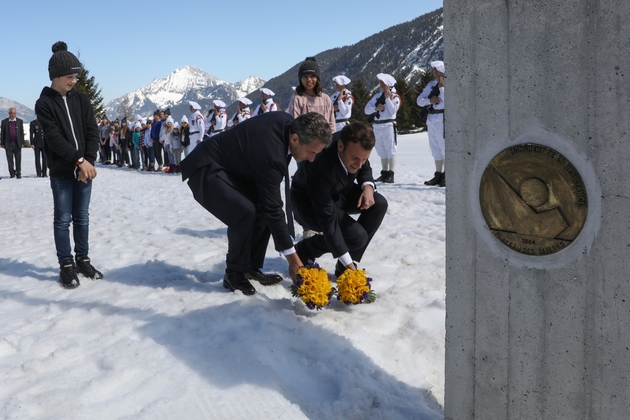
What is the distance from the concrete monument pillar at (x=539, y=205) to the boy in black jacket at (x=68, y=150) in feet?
10.6

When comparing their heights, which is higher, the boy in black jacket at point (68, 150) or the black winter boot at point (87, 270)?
the boy in black jacket at point (68, 150)

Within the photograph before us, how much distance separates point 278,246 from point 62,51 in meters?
2.27

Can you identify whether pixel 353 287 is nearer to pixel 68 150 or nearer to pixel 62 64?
pixel 68 150

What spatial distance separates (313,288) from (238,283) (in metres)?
0.75

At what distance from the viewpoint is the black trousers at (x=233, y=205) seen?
3.88 metres

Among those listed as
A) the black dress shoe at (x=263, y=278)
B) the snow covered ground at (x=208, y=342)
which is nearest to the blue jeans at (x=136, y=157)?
the snow covered ground at (x=208, y=342)

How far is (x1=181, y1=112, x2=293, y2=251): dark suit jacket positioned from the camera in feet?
11.9

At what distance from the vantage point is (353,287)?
3.62m

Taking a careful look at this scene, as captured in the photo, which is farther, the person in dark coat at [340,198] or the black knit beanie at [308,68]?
the black knit beanie at [308,68]

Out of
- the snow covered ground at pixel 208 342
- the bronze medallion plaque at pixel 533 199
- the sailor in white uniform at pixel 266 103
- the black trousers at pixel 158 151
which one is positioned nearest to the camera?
the bronze medallion plaque at pixel 533 199

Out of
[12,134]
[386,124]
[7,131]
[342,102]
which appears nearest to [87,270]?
[342,102]

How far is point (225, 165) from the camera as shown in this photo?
4.01m

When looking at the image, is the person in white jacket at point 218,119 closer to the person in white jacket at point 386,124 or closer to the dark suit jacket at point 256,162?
the person in white jacket at point 386,124

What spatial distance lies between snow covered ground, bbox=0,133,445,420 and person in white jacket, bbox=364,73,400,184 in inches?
180
